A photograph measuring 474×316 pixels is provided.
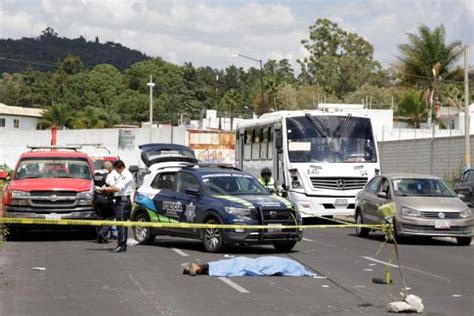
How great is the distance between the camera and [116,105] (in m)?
115

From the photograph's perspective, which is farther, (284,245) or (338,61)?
(338,61)

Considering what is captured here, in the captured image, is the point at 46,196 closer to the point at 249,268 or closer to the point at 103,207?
the point at 103,207

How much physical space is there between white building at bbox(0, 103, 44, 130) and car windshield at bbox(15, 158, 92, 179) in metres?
80.8

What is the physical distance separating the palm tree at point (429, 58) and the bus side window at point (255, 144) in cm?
3645

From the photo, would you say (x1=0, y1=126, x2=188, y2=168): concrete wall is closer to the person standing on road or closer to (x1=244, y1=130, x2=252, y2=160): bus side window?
(x1=244, y1=130, x2=252, y2=160): bus side window

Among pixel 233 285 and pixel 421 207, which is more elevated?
pixel 421 207

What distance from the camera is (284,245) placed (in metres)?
17.4

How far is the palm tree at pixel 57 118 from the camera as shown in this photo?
3691 inches

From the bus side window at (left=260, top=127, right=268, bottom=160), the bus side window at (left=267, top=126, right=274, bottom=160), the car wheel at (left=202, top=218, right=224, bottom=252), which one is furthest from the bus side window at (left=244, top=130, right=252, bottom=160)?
the car wheel at (left=202, top=218, right=224, bottom=252)

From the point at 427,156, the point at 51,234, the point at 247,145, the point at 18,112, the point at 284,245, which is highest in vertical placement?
the point at 18,112

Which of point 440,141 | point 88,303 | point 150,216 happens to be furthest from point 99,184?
point 440,141

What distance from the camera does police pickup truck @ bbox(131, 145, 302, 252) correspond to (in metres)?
16.6

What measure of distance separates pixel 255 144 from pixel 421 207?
11.6 metres

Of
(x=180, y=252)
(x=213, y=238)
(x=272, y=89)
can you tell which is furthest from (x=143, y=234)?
(x=272, y=89)
